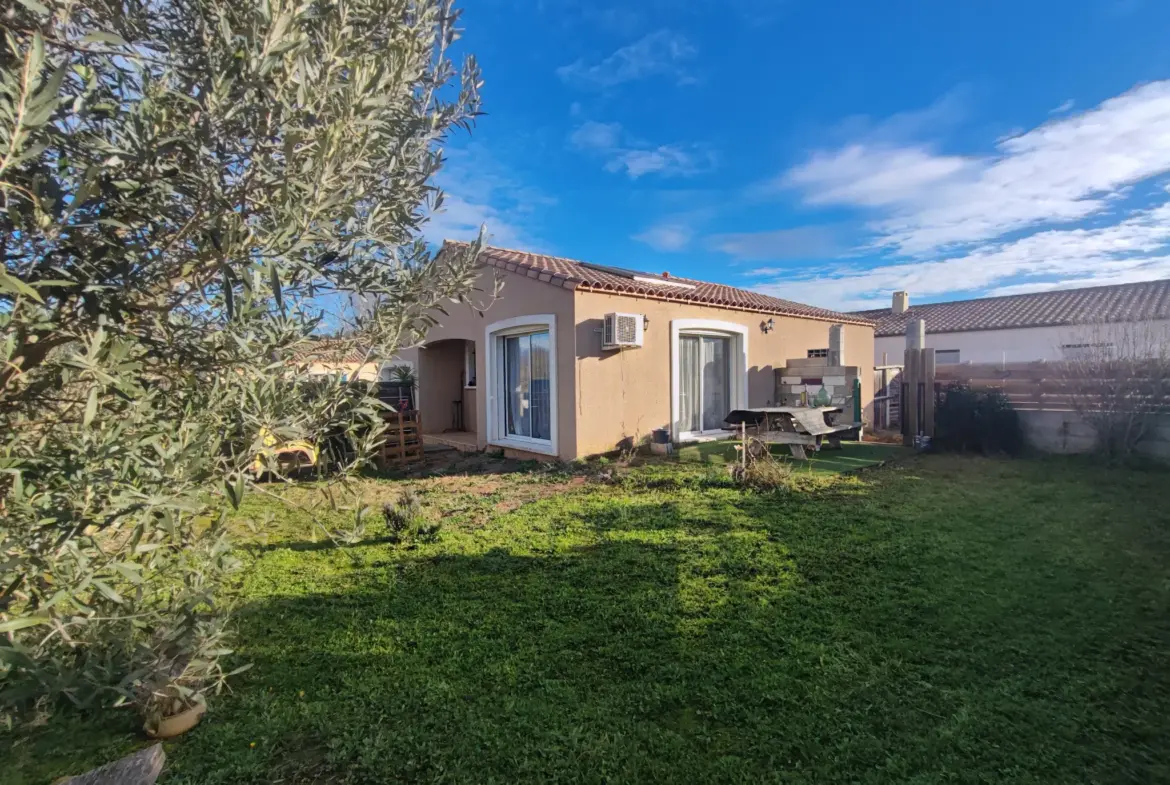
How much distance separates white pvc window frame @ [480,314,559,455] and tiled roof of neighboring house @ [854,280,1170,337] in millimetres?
18300

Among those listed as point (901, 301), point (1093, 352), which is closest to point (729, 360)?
point (1093, 352)

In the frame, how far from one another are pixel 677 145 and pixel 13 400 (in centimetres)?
1406

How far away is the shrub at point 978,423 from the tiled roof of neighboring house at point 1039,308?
40.4 feet

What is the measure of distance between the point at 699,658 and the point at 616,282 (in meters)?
8.25

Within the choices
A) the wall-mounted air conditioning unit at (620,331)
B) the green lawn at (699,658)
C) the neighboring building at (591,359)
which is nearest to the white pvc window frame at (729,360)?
the neighboring building at (591,359)

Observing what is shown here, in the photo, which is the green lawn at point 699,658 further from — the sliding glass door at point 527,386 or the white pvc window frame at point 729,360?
the white pvc window frame at point 729,360

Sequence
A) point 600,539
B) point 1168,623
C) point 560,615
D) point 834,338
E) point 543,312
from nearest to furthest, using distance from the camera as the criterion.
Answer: point 1168,623, point 560,615, point 600,539, point 543,312, point 834,338

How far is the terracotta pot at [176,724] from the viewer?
2.79m

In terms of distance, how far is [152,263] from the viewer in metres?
2.01

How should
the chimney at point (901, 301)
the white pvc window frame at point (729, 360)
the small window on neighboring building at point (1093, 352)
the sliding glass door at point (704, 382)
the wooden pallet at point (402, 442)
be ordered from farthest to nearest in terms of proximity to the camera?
the chimney at point (901, 301), the sliding glass door at point (704, 382), the white pvc window frame at point (729, 360), the wooden pallet at point (402, 442), the small window on neighboring building at point (1093, 352)

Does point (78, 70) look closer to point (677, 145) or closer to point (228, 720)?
point (228, 720)

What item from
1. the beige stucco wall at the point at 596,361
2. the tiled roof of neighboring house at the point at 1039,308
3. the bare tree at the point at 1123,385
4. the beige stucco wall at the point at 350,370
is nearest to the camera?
the beige stucco wall at the point at 350,370

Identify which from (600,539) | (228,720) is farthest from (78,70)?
(600,539)

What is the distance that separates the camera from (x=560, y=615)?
13.6 ft
